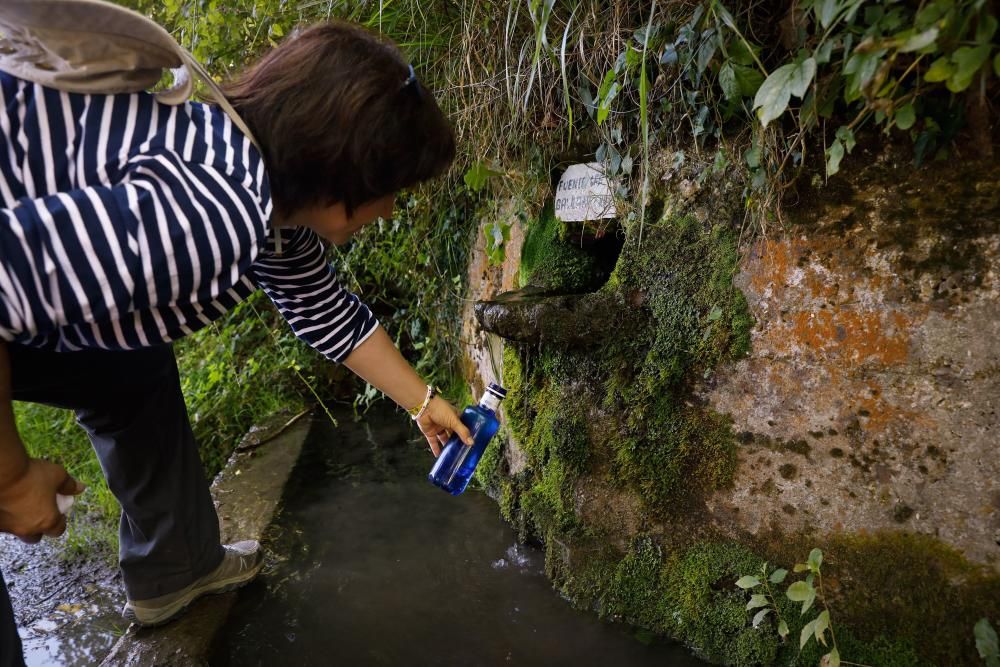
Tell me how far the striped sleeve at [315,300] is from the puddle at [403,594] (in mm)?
810

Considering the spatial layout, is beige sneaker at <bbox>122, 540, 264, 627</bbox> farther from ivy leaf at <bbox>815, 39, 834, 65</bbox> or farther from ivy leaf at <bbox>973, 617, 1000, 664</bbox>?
ivy leaf at <bbox>815, 39, 834, 65</bbox>

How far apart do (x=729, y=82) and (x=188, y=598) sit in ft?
6.96

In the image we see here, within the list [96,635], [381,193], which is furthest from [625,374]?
[96,635]

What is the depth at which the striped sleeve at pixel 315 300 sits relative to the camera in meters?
1.83

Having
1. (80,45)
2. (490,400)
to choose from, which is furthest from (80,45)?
(490,400)

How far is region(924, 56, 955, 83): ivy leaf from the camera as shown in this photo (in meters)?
1.08

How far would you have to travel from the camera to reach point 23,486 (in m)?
1.24

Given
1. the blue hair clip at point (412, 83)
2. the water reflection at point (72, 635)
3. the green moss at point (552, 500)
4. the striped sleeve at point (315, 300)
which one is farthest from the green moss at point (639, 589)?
the water reflection at point (72, 635)

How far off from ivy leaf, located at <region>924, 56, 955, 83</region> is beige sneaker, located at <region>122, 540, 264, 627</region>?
2.24 metres

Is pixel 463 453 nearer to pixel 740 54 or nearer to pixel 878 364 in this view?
pixel 878 364

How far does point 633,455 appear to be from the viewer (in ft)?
6.36

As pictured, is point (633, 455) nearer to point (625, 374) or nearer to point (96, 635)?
point (625, 374)

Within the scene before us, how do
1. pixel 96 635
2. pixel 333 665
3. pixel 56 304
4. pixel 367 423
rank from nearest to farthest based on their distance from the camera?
pixel 56 304
pixel 333 665
pixel 96 635
pixel 367 423

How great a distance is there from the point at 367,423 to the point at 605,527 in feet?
6.37
